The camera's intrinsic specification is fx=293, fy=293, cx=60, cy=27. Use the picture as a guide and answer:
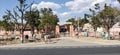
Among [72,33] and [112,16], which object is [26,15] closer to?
[112,16]

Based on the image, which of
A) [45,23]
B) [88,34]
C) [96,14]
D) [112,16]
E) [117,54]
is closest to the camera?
[117,54]

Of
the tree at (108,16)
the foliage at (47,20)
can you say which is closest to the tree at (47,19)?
the foliage at (47,20)

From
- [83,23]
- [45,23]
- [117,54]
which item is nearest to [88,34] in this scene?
[45,23]

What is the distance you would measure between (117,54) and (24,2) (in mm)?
32168

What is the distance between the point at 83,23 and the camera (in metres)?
117

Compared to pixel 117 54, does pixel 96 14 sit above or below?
above

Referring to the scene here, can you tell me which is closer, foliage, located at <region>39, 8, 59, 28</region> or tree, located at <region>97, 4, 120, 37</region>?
tree, located at <region>97, 4, 120, 37</region>

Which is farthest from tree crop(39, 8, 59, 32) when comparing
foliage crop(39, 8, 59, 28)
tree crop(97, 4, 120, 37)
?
tree crop(97, 4, 120, 37)

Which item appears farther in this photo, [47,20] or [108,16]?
[47,20]

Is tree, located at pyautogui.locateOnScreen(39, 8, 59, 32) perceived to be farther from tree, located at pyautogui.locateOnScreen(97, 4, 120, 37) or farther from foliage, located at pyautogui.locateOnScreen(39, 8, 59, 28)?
tree, located at pyautogui.locateOnScreen(97, 4, 120, 37)

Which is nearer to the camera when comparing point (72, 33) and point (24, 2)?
point (24, 2)

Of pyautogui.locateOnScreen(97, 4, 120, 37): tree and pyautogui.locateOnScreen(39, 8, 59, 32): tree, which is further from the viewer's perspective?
pyautogui.locateOnScreen(39, 8, 59, 32): tree

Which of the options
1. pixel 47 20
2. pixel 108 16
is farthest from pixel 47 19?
pixel 108 16

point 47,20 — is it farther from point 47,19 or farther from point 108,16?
point 108,16
